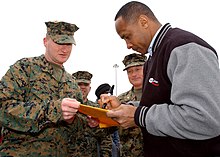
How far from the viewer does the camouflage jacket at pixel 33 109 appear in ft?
9.58

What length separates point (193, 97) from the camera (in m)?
1.79

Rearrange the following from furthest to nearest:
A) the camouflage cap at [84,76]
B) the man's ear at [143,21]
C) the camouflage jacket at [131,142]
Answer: the camouflage cap at [84,76] → the camouflage jacket at [131,142] → the man's ear at [143,21]

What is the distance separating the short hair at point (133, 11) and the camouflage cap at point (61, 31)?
128 cm

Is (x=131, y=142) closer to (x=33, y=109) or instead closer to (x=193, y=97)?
(x=33, y=109)

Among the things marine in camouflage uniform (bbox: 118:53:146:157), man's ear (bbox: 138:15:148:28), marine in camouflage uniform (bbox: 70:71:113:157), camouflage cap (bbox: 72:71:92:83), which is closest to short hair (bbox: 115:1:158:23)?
man's ear (bbox: 138:15:148:28)

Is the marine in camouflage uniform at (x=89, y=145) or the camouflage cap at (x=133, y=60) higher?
the camouflage cap at (x=133, y=60)

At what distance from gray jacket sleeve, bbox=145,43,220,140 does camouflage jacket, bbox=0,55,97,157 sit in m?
1.29

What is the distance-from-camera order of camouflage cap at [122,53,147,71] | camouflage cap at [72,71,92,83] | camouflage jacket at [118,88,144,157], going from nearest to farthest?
camouflage jacket at [118,88,144,157], camouflage cap at [122,53,147,71], camouflage cap at [72,71,92,83]

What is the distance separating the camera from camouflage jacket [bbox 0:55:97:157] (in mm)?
2920

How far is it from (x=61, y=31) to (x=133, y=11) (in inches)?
59.8

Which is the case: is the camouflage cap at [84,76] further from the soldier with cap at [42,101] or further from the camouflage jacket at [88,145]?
the soldier with cap at [42,101]

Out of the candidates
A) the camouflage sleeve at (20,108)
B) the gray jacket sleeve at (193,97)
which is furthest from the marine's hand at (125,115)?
the camouflage sleeve at (20,108)

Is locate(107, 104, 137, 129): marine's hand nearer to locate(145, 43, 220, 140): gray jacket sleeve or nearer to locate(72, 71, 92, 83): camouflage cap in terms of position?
locate(145, 43, 220, 140): gray jacket sleeve

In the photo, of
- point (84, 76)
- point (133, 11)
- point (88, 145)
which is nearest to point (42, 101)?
point (133, 11)
